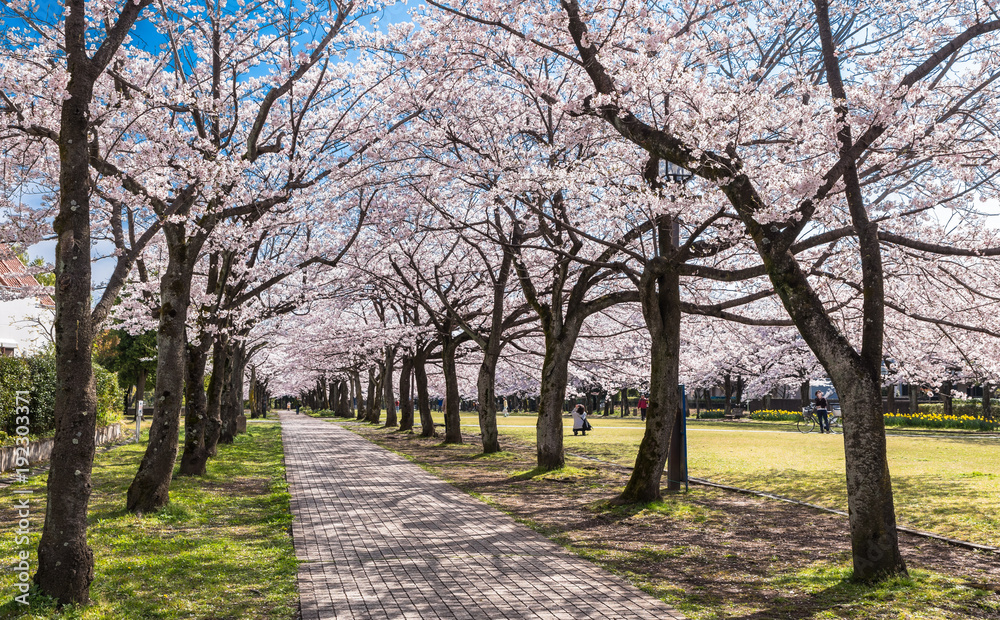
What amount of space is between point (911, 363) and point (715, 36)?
26.1 feet

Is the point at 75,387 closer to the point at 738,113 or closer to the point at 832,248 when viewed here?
the point at 738,113

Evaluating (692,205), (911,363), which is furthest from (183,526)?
(911,363)

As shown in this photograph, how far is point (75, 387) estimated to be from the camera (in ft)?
17.7

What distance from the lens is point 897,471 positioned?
1530 centimetres

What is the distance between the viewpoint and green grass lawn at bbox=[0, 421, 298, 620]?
5.48 metres

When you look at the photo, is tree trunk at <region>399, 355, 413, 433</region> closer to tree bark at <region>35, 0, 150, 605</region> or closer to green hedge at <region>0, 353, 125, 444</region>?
green hedge at <region>0, 353, 125, 444</region>

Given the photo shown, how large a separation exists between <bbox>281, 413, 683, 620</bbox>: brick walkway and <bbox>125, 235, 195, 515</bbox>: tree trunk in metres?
1.96

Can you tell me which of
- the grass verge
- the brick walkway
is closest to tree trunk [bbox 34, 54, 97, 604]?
the brick walkway

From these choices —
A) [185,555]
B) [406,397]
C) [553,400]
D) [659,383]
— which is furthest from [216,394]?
[406,397]

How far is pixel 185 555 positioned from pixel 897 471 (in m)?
14.4

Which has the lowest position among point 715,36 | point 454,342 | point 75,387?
point 75,387

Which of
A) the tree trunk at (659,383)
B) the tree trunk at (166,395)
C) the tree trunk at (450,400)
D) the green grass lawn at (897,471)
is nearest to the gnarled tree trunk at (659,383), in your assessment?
the tree trunk at (659,383)

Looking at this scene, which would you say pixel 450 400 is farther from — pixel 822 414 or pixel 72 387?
pixel 72 387

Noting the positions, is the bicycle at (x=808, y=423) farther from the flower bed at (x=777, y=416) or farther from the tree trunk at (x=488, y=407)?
the tree trunk at (x=488, y=407)
